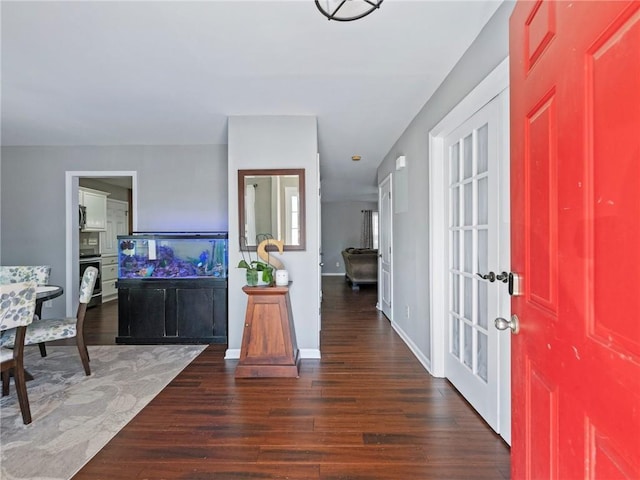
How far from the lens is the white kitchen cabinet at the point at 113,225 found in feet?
19.4

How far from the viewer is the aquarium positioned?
3.56 m

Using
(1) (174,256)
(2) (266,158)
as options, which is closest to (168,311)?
(1) (174,256)

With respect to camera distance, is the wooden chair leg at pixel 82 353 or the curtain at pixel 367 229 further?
the curtain at pixel 367 229

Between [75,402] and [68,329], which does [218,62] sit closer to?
[68,329]

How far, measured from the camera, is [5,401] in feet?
7.33

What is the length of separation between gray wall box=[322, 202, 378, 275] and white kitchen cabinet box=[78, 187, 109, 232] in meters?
5.98

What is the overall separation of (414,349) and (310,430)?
61.9 inches

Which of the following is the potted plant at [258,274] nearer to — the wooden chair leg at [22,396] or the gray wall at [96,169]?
the gray wall at [96,169]

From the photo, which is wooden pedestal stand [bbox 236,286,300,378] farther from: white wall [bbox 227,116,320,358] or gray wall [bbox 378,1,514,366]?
gray wall [bbox 378,1,514,366]

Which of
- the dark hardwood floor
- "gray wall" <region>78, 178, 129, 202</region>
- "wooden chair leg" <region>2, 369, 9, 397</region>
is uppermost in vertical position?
"gray wall" <region>78, 178, 129, 202</region>

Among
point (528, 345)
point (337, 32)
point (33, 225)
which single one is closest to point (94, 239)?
point (33, 225)

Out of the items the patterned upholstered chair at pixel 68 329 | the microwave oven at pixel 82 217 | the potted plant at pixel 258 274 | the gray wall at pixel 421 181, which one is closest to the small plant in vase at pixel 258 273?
the potted plant at pixel 258 274

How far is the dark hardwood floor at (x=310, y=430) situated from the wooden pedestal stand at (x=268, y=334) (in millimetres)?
151

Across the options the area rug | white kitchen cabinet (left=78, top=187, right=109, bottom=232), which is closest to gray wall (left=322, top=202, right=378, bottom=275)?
white kitchen cabinet (left=78, top=187, right=109, bottom=232)
